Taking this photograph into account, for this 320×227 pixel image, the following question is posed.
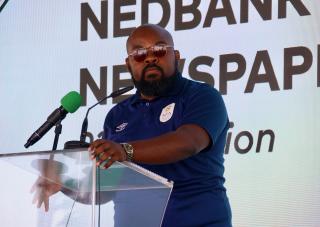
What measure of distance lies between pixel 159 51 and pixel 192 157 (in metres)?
0.45

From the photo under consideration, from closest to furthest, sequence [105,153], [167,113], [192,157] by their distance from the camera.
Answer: [105,153] → [192,157] → [167,113]

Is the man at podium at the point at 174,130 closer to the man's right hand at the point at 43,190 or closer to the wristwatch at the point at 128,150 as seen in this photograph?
the wristwatch at the point at 128,150

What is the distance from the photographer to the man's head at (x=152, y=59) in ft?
10.4

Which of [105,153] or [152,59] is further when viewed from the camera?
[152,59]

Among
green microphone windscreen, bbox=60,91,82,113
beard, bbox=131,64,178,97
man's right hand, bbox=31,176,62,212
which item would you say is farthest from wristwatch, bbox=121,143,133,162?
beard, bbox=131,64,178,97

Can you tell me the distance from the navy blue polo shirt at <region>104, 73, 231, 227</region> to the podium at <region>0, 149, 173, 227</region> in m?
0.37

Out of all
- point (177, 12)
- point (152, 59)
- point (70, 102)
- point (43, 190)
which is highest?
point (177, 12)

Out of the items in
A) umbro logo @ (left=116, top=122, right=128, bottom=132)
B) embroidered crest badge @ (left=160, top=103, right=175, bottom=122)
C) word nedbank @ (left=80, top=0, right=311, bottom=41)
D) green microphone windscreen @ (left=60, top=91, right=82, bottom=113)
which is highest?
word nedbank @ (left=80, top=0, right=311, bottom=41)

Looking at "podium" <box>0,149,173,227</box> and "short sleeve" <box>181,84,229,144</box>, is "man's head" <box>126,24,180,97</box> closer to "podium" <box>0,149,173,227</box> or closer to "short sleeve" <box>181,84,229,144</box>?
"short sleeve" <box>181,84,229,144</box>

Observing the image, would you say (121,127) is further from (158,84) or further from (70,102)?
(70,102)

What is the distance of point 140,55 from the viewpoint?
3174 mm

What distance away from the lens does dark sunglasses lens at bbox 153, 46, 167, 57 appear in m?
3.15

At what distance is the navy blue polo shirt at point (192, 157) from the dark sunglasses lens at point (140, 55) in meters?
0.17

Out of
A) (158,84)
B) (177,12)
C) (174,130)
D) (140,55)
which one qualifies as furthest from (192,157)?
(177,12)
